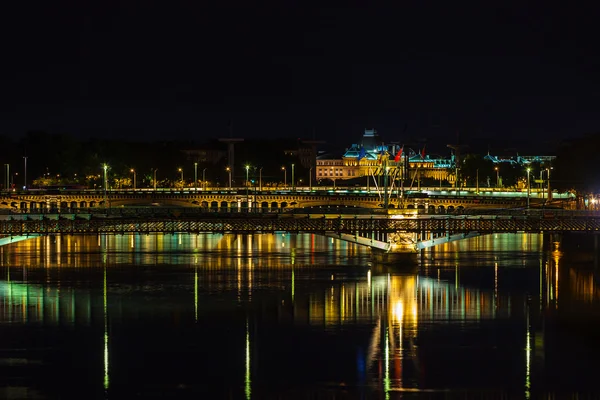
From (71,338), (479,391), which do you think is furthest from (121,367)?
(479,391)

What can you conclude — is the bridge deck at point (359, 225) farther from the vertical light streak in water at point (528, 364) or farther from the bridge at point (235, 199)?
the bridge at point (235, 199)

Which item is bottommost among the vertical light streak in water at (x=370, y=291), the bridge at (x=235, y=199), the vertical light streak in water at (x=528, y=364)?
the vertical light streak in water at (x=528, y=364)

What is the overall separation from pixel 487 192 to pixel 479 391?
142507 mm

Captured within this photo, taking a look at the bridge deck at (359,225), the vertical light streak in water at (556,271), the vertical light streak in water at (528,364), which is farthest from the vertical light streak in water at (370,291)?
the vertical light streak in water at (556,271)

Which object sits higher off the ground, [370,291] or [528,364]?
[370,291]

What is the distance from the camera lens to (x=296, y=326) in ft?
183

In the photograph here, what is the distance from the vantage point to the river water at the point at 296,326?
43750 mm

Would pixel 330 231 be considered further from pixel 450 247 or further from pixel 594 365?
pixel 594 365

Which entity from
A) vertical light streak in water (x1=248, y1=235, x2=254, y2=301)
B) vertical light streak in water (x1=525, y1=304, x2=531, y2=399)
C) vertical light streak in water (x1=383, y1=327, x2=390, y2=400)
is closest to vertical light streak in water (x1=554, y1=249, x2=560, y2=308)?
vertical light streak in water (x1=525, y1=304, x2=531, y2=399)

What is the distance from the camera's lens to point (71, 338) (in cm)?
5238

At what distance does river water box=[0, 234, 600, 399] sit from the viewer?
4375cm

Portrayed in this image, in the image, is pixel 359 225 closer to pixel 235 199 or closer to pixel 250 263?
pixel 250 263

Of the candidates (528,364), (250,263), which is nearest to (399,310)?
(528,364)

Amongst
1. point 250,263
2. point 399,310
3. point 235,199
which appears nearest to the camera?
point 399,310
